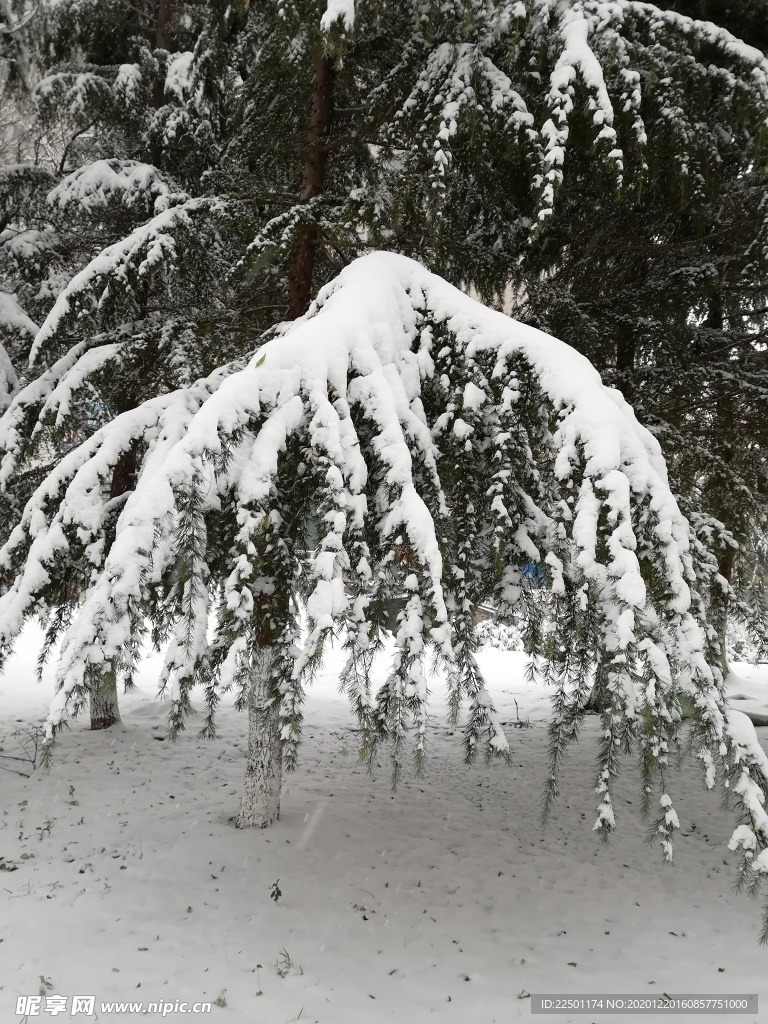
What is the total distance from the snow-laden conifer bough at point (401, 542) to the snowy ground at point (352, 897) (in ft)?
5.47

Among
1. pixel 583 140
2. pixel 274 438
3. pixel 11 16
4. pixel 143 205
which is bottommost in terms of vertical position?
pixel 274 438

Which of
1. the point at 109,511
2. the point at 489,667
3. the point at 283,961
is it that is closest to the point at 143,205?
the point at 109,511

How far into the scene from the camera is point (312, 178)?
202 inches

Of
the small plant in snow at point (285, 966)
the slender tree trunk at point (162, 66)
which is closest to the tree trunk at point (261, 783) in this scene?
the small plant in snow at point (285, 966)

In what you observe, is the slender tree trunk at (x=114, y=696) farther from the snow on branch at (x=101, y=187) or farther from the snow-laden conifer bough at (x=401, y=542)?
the snow-laden conifer bough at (x=401, y=542)

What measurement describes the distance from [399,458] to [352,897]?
3519mm

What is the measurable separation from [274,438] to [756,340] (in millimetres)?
5264

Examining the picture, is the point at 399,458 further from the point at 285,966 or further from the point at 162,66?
the point at 162,66

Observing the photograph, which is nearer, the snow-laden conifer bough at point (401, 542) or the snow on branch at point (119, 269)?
the snow-laden conifer bough at point (401, 542)

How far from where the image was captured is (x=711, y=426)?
Answer: 5.85m

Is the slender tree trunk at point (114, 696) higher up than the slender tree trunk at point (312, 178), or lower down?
lower down

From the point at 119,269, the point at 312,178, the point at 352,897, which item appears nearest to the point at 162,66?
the point at 312,178

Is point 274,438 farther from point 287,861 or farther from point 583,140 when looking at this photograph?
point 287,861

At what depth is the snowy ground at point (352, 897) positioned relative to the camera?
3643 millimetres
